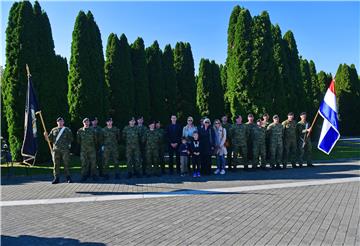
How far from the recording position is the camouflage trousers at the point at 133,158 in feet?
42.4

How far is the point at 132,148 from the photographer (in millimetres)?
12945

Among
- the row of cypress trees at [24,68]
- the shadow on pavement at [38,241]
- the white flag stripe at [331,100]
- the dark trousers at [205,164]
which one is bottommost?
the shadow on pavement at [38,241]

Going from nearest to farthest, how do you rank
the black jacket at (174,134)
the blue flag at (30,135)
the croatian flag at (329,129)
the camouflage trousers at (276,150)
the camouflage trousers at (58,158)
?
the blue flag at (30,135)
the camouflage trousers at (58,158)
the croatian flag at (329,129)
the black jacket at (174,134)
the camouflage trousers at (276,150)

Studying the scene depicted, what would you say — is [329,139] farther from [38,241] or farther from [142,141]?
[38,241]

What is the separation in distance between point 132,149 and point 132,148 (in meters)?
0.04

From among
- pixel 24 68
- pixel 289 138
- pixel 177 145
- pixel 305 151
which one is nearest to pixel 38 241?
pixel 177 145

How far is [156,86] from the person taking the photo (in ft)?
85.0

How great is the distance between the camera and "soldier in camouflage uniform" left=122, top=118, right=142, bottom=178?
12914 mm

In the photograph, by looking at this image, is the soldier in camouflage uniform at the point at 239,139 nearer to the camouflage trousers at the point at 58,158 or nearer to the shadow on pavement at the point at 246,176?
the shadow on pavement at the point at 246,176

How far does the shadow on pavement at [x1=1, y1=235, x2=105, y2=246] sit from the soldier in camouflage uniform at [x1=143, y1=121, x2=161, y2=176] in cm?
713

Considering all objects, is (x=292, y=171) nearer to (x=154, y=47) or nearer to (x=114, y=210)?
(x=114, y=210)

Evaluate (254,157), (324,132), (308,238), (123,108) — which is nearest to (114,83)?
(123,108)

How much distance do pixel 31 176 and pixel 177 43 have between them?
60.7 feet

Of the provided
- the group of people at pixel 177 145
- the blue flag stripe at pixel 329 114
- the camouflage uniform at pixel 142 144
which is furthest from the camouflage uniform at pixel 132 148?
the blue flag stripe at pixel 329 114
